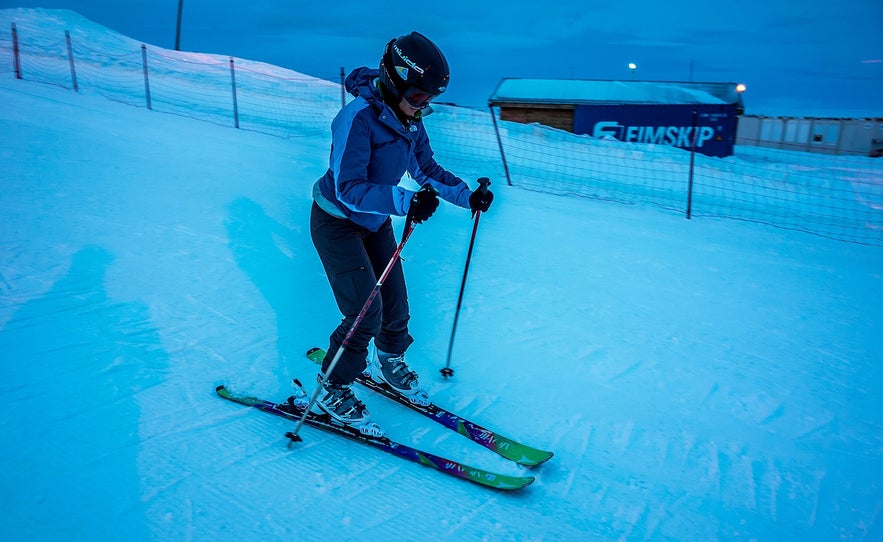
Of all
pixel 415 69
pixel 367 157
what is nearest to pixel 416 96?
pixel 415 69

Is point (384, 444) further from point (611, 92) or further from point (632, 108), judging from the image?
point (611, 92)

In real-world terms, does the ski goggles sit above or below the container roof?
below

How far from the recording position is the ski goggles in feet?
8.77

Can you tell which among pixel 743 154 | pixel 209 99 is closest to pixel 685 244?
pixel 743 154

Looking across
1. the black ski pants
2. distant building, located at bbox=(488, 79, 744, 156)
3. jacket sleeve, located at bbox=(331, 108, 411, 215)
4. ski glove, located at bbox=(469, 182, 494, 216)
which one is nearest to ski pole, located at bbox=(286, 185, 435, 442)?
the black ski pants

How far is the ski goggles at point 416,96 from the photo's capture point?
2.67 m

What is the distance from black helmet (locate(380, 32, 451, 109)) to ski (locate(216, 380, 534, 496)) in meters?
1.79

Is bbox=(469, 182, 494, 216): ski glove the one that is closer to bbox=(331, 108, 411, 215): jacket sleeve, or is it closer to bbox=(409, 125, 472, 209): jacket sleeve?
bbox=(409, 125, 472, 209): jacket sleeve


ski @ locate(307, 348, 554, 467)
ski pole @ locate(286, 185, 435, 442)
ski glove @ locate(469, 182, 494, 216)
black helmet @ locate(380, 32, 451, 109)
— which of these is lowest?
ski @ locate(307, 348, 554, 467)

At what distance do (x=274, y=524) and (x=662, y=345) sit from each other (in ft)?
10.4

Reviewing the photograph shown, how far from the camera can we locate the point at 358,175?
2.64 m

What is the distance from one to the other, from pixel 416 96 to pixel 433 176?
29.8 inches

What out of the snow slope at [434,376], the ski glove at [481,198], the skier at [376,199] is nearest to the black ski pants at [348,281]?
the skier at [376,199]

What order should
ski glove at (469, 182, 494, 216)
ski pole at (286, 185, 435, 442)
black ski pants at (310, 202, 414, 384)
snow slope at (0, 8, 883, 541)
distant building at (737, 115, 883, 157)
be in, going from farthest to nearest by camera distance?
distant building at (737, 115, 883, 157), ski glove at (469, 182, 494, 216), black ski pants at (310, 202, 414, 384), ski pole at (286, 185, 435, 442), snow slope at (0, 8, 883, 541)
